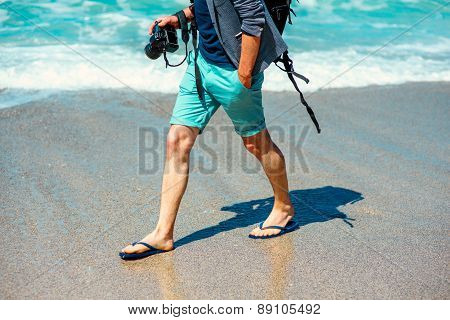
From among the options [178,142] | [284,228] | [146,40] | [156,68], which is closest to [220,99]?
[178,142]

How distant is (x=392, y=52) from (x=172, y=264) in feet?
18.9

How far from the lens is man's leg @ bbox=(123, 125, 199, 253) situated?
3262 mm

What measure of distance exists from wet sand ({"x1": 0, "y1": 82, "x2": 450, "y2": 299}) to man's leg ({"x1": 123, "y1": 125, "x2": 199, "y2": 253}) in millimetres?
102

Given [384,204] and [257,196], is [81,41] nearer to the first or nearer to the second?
[257,196]

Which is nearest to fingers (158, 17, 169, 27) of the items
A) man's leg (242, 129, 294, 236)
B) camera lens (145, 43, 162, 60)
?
camera lens (145, 43, 162, 60)

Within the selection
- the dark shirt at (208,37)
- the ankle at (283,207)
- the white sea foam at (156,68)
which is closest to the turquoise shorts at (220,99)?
the dark shirt at (208,37)

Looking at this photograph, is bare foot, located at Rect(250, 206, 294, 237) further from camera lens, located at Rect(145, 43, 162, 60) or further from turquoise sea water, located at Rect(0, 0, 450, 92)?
turquoise sea water, located at Rect(0, 0, 450, 92)

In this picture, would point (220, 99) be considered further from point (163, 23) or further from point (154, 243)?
point (154, 243)

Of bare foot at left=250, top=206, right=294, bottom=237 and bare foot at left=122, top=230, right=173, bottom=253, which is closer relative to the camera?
bare foot at left=122, top=230, right=173, bottom=253

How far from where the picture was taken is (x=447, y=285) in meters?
3.07

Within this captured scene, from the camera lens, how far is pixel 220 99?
327 centimetres

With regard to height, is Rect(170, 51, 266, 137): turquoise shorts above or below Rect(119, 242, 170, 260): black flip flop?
above

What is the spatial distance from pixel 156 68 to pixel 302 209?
3441 millimetres
